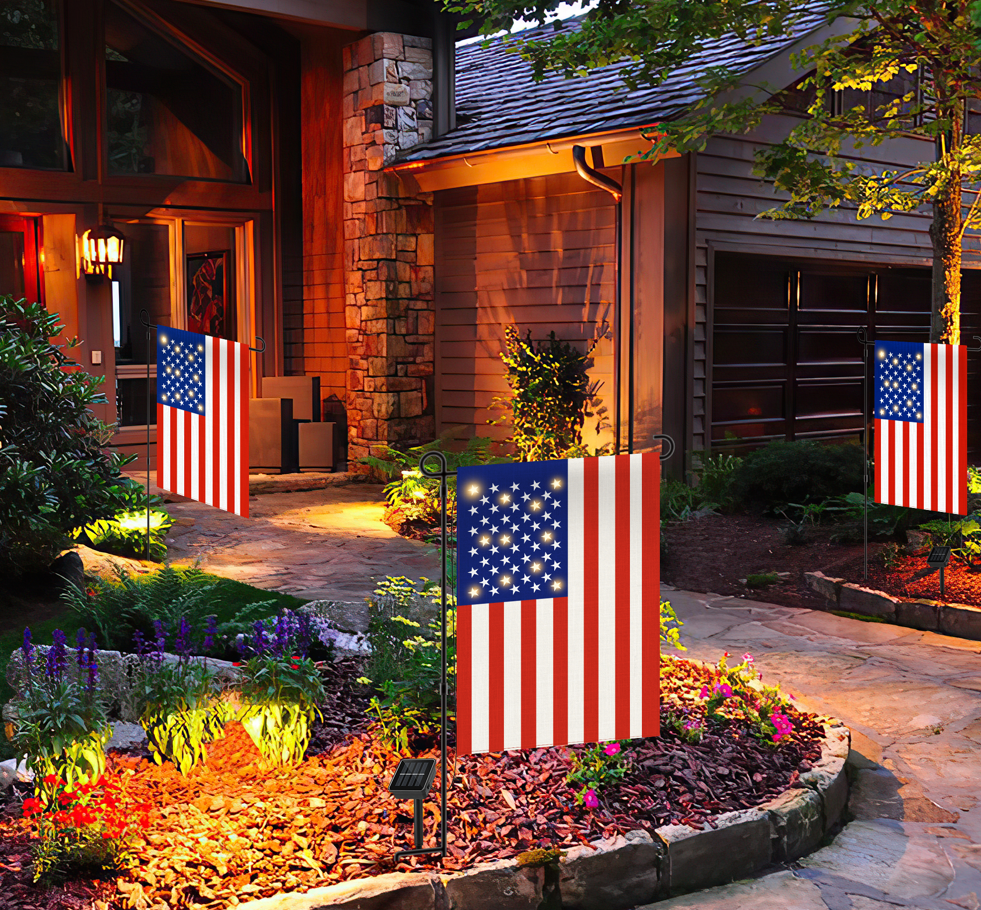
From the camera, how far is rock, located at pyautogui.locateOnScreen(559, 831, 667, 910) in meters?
3.54

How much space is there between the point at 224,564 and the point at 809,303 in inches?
293

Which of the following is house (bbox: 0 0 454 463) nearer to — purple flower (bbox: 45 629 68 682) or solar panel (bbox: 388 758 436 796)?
purple flower (bbox: 45 629 68 682)

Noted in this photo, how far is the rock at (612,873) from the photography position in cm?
354

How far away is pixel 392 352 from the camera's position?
A: 12195 mm

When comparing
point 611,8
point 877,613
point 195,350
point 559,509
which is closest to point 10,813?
point 559,509

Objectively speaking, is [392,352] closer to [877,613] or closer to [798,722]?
[877,613]

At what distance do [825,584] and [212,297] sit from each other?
27.6 ft

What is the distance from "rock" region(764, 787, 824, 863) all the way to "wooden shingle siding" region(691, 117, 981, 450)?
691 centimetres

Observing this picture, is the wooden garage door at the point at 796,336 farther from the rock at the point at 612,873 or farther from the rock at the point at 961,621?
the rock at the point at 612,873

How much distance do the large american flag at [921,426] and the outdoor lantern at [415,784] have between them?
476cm

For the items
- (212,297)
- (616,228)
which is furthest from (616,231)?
(212,297)

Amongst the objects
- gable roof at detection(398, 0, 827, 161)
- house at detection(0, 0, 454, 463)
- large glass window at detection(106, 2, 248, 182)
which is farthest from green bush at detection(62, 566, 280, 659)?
large glass window at detection(106, 2, 248, 182)

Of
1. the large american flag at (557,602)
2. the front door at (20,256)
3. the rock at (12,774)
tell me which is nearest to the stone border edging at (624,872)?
the large american flag at (557,602)

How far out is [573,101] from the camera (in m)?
11.2
